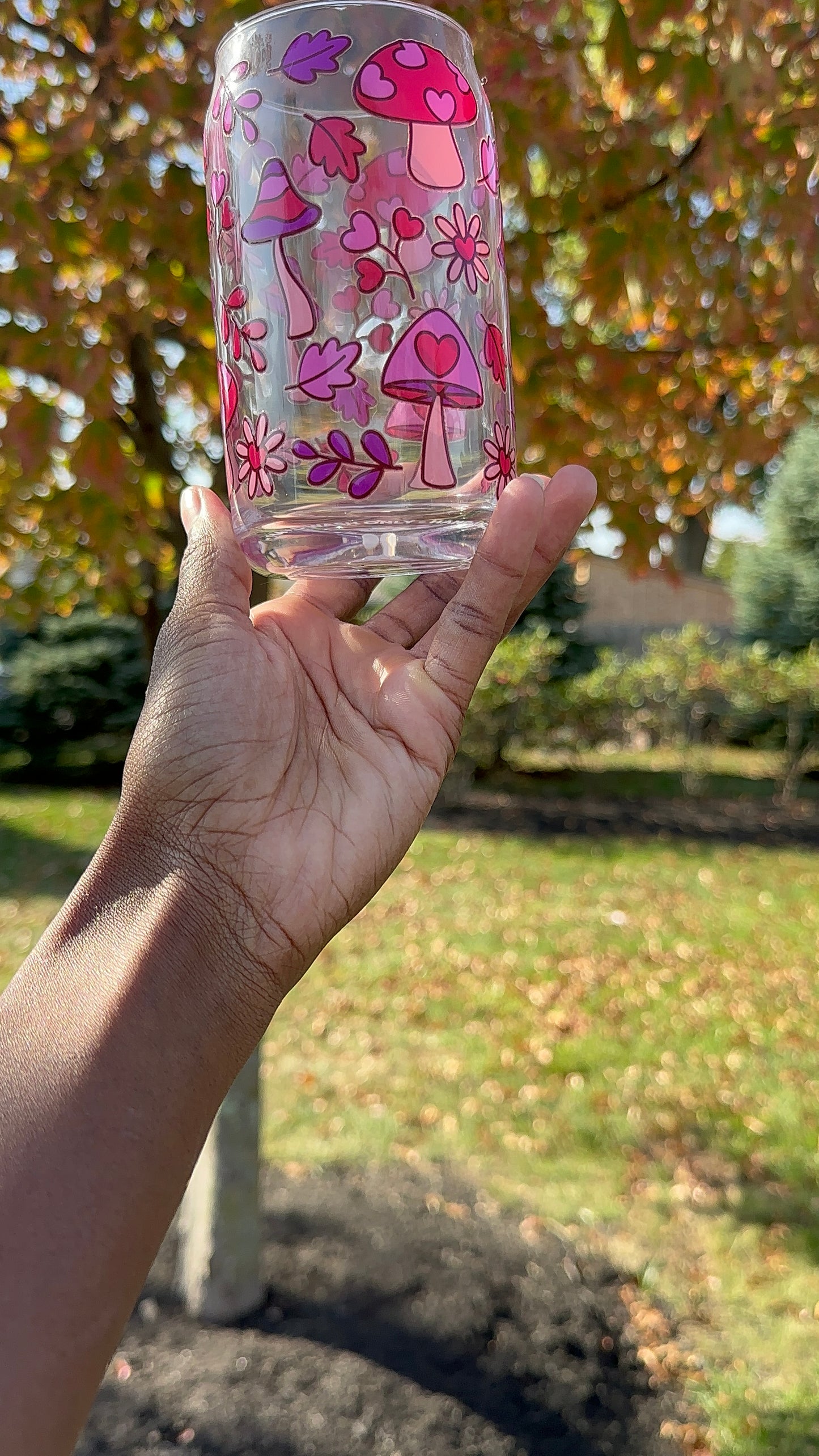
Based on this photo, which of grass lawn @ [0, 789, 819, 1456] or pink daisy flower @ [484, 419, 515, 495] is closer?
pink daisy flower @ [484, 419, 515, 495]

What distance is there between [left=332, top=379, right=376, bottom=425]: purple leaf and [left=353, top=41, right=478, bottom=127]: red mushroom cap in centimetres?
29

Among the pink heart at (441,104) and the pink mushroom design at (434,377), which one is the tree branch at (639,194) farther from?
the pink mushroom design at (434,377)

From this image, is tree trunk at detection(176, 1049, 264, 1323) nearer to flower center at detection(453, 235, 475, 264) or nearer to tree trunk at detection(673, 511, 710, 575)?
flower center at detection(453, 235, 475, 264)

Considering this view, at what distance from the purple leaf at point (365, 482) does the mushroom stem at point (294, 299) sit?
17 cm

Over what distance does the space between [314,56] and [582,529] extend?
2522 mm

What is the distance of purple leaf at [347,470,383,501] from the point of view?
1111mm

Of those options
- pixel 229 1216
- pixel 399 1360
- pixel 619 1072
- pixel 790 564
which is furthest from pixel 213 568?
pixel 790 564

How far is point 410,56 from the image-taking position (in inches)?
43.0

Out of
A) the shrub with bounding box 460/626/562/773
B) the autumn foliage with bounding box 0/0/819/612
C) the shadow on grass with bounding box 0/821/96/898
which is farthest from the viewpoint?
the shrub with bounding box 460/626/562/773

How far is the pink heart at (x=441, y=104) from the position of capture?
110 cm

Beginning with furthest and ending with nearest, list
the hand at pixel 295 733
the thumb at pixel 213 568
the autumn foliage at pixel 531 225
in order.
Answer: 1. the autumn foliage at pixel 531 225
2. the thumb at pixel 213 568
3. the hand at pixel 295 733

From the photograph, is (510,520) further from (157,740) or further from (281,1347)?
(281,1347)

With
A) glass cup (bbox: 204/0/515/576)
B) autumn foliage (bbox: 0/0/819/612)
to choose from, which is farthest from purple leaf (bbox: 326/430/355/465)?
autumn foliage (bbox: 0/0/819/612)

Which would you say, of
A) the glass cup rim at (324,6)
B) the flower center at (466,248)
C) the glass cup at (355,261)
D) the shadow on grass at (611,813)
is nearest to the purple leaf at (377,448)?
the glass cup at (355,261)
